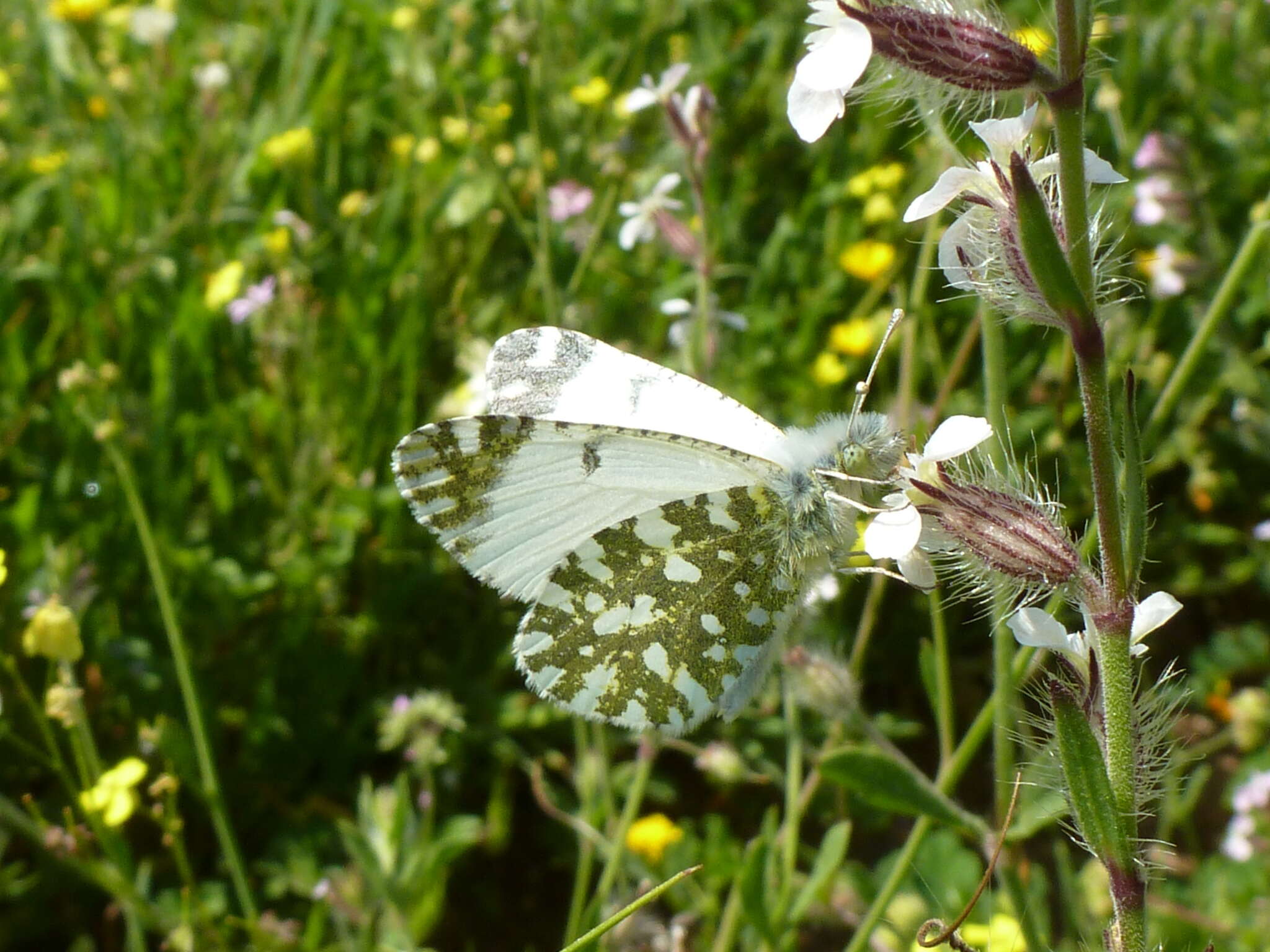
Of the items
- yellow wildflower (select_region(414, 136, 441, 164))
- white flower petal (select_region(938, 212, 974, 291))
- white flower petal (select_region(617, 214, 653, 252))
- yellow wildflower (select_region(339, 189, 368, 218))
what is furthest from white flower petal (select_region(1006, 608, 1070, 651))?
yellow wildflower (select_region(414, 136, 441, 164))

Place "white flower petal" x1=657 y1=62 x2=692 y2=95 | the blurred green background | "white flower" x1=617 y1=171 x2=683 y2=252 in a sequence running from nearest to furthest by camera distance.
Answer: "white flower petal" x1=657 y1=62 x2=692 y2=95 < "white flower" x1=617 y1=171 x2=683 y2=252 < the blurred green background

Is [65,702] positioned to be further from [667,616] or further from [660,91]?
[660,91]

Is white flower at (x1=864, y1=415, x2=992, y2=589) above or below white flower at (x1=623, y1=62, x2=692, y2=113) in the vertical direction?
below

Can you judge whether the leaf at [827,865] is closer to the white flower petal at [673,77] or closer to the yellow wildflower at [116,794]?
the yellow wildflower at [116,794]

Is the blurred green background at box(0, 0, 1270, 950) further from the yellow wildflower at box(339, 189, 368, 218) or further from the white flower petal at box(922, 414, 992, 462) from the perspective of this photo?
the white flower petal at box(922, 414, 992, 462)

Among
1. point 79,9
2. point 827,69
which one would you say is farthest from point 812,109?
point 79,9

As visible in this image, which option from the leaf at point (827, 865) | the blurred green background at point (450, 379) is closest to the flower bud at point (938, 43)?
the blurred green background at point (450, 379)
